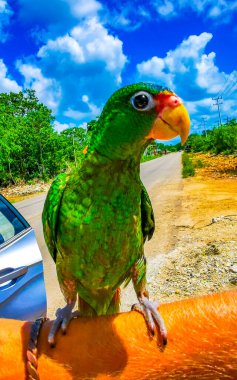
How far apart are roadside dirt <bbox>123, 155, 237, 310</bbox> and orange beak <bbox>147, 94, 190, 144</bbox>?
3.04m

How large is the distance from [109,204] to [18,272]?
4.12 ft

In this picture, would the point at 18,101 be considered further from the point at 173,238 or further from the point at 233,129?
the point at 173,238

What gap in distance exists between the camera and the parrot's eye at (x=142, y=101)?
156 cm

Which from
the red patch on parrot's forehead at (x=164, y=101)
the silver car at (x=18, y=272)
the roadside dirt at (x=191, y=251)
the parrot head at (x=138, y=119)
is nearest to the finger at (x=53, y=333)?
the parrot head at (x=138, y=119)

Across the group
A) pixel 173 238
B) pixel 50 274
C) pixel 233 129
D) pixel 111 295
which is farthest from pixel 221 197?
pixel 233 129

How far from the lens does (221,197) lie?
11867mm

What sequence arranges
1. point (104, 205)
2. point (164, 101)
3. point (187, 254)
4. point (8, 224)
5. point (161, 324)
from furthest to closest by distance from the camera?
point (187, 254)
point (8, 224)
point (104, 205)
point (164, 101)
point (161, 324)

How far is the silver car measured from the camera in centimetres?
256

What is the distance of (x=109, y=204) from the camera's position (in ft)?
5.85

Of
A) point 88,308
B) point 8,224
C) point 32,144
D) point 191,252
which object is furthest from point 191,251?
point 32,144

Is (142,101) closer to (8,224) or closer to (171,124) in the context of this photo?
(171,124)

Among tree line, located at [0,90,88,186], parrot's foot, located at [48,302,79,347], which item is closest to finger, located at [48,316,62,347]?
parrot's foot, located at [48,302,79,347]

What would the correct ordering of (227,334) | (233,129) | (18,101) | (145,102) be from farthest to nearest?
(233,129) → (18,101) → (145,102) → (227,334)

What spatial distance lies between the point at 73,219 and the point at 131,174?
0.38 m
